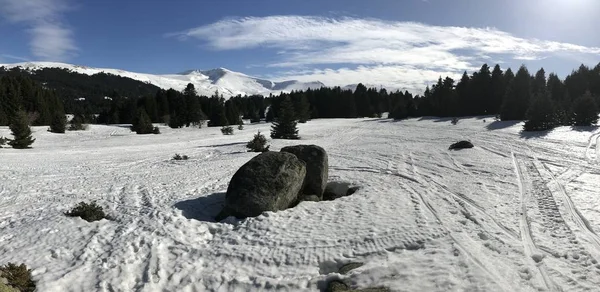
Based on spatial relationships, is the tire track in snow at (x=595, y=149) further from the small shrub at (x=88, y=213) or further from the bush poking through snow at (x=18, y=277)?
the bush poking through snow at (x=18, y=277)

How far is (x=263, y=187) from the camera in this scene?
12.5 metres

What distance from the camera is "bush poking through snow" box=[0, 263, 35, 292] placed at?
25.4ft

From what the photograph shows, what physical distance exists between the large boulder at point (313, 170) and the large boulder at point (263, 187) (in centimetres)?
125

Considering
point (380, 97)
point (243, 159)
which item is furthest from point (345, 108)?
point (243, 159)

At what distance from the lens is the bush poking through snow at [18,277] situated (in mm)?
7746

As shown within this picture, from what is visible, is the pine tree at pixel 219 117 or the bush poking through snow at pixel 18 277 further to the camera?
the pine tree at pixel 219 117

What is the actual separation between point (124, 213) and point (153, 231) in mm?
2304

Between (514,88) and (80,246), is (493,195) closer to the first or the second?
(80,246)

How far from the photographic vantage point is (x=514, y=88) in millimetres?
54844

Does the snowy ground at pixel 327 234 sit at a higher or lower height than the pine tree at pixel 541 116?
lower

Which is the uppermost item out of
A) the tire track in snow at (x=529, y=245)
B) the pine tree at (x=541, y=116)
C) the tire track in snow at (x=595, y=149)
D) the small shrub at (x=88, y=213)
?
the pine tree at (x=541, y=116)

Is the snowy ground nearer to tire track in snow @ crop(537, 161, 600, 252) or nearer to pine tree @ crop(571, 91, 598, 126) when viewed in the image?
tire track in snow @ crop(537, 161, 600, 252)

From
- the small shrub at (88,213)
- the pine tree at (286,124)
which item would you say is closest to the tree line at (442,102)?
the pine tree at (286,124)

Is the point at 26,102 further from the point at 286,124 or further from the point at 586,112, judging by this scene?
the point at 586,112
